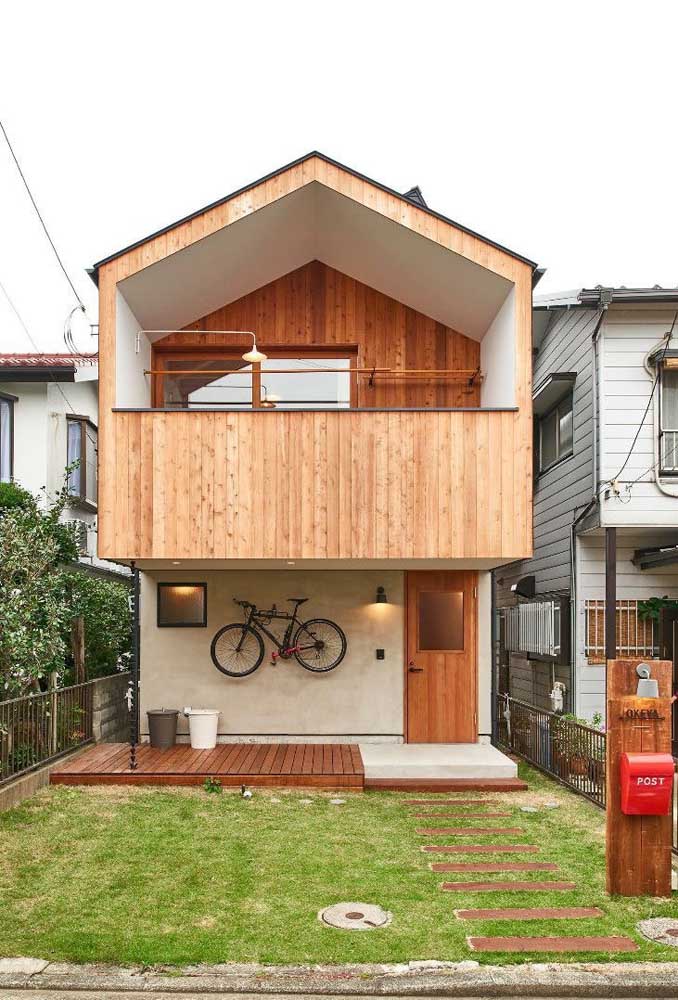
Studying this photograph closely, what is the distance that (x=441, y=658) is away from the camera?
1152 cm

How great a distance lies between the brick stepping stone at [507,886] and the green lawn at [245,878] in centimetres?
11

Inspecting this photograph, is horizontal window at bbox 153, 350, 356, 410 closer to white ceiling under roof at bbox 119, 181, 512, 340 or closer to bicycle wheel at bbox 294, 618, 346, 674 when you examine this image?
white ceiling under roof at bbox 119, 181, 512, 340

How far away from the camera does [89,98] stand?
19.1 metres

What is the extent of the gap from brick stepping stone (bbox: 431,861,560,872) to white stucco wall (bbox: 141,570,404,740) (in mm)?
4606

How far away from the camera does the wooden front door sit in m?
11.4

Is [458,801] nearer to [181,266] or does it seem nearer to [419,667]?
[419,667]

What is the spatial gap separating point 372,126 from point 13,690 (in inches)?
1054

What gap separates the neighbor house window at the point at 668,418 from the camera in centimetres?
1159

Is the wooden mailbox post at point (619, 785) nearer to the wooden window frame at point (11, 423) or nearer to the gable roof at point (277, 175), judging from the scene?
the gable roof at point (277, 175)

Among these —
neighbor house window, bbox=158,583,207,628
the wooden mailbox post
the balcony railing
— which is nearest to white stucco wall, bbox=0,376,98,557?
neighbor house window, bbox=158,583,207,628

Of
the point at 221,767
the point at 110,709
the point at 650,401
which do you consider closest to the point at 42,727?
the point at 221,767

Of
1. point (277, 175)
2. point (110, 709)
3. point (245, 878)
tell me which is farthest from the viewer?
point (110, 709)

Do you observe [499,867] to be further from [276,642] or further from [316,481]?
[276,642]

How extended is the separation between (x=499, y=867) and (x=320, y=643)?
502 cm
